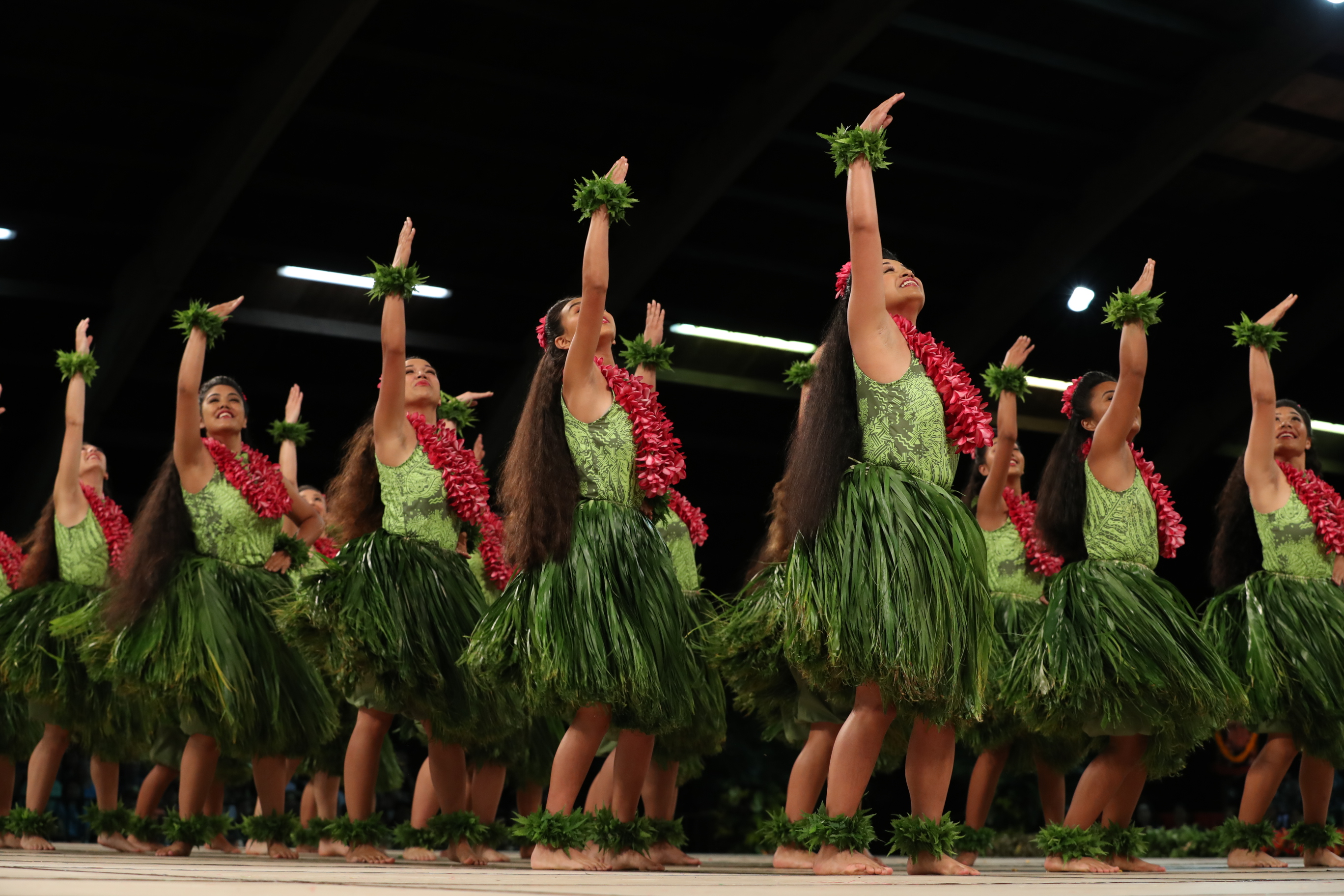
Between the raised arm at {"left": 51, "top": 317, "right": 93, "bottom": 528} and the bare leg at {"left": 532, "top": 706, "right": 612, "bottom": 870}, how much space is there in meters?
2.13

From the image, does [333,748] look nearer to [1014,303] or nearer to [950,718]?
[950,718]

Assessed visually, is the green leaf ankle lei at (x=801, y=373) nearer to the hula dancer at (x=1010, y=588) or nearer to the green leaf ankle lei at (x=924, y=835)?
the hula dancer at (x=1010, y=588)

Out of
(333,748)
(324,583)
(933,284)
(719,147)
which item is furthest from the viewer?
(933,284)

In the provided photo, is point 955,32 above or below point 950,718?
above

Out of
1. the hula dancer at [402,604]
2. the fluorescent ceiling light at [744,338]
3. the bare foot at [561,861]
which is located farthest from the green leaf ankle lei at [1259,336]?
the fluorescent ceiling light at [744,338]

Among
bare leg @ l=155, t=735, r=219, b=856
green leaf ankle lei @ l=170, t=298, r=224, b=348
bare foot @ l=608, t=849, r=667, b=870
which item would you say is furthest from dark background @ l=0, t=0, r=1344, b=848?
bare foot @ l=608, t=849, r=667, b=870

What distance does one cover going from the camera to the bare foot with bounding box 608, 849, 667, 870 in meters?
2.86

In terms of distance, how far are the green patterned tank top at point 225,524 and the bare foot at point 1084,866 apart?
230cm

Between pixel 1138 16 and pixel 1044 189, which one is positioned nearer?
pixel 1138 16

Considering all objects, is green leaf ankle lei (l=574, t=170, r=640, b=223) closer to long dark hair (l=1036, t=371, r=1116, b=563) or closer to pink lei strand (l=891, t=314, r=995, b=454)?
pink lei strand (l=891, t=314, r=995, b=454)

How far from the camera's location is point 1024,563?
4.52m

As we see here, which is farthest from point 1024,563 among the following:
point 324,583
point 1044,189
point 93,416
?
point 93,416

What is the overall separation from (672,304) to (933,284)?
1.55m

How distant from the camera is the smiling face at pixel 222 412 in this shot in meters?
4.26
